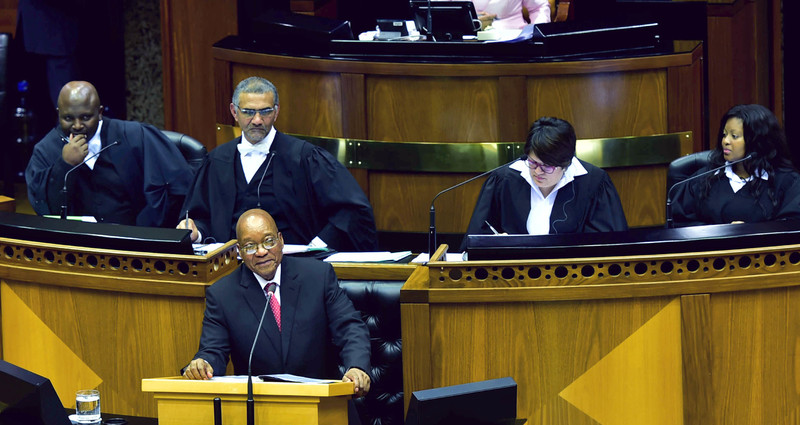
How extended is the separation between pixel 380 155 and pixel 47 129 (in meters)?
3.31

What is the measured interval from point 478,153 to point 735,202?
5.50ft

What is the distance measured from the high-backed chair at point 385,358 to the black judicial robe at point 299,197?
1.13 m

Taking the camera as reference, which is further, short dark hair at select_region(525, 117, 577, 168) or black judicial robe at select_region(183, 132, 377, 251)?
black judicial robe at select_region(183, 132, 377, 251)

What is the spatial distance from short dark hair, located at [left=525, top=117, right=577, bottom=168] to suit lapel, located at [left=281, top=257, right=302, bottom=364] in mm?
1191

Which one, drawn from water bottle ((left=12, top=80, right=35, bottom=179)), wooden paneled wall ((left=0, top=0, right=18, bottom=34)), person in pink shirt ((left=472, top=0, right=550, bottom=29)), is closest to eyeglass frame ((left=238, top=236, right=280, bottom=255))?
person in pink shirt ((left=472, top=0, right=550, bottom=29))

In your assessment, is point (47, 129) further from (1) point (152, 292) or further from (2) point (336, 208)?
(1) point (152, 292)

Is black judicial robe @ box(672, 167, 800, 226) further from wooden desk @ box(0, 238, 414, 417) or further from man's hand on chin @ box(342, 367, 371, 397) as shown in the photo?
man's hand on chin @ box(342, 367, 371, 397)

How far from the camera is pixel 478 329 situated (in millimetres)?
4191

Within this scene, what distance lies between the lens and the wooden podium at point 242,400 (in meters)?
3.56

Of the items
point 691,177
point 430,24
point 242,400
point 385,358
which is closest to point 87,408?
point 242,400

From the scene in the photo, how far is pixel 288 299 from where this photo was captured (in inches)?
172

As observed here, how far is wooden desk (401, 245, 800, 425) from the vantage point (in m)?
4.15

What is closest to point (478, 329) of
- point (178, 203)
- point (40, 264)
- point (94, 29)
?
point (40, 264)

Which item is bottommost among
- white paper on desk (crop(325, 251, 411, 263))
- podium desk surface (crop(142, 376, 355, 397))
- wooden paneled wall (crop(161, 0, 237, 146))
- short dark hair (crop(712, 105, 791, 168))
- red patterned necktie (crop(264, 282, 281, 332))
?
podium desk surface (crop(142, 376, 355, 397))
